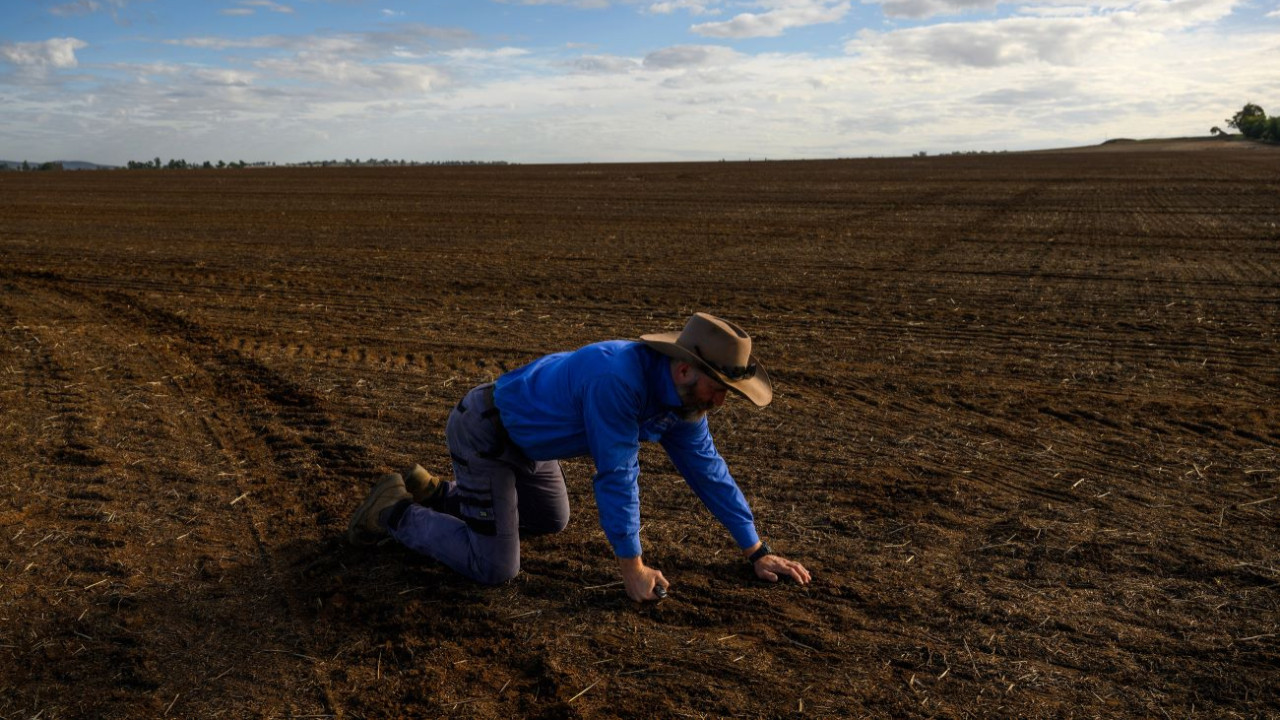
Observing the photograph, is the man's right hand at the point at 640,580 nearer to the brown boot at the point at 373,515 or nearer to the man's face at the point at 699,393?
the man's face at the point at 699,393

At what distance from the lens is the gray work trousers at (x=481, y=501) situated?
4102mm

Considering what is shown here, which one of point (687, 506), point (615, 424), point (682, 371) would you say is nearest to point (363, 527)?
point (615, 424)

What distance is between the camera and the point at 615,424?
360cm

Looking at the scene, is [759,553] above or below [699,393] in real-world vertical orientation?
below

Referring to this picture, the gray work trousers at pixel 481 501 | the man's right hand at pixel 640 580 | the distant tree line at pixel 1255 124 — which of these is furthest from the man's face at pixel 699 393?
the distant tree line at pixel 1255 124

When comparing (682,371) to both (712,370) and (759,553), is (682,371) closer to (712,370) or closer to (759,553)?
(712,370)

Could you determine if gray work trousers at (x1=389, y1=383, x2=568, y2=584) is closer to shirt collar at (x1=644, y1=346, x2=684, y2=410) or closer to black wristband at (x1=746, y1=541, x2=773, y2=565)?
shirt collar at (x1=644, y1=346, x2=684, y2=410)

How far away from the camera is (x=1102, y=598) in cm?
412

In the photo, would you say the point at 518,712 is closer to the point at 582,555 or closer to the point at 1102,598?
the point at 582,555

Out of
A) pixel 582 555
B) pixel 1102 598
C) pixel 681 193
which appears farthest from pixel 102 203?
pixel 1102 598

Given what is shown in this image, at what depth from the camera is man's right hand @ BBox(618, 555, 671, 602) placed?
12.5ft

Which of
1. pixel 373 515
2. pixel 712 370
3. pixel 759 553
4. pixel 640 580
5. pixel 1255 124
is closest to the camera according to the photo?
pixel 712 370

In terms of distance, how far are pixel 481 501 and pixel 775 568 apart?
142 cm

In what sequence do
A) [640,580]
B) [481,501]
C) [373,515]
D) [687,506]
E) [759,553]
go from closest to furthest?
[640,580]
[481,501]
[759,553]
[373,515]
[687,506]
